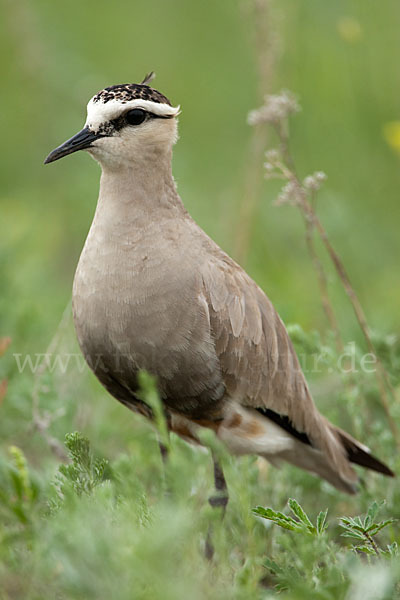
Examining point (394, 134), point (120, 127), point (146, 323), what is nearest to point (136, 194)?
point (120, 127)

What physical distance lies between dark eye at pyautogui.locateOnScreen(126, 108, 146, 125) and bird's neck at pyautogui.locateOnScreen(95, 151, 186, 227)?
132 millimetres

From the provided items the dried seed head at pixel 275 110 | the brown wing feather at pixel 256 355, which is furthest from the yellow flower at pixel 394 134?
the brown wing feather at pixel 256 355

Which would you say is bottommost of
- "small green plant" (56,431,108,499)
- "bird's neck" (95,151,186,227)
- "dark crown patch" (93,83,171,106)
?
"small green plant" (56,431,108,499)

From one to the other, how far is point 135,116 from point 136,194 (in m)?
0.29

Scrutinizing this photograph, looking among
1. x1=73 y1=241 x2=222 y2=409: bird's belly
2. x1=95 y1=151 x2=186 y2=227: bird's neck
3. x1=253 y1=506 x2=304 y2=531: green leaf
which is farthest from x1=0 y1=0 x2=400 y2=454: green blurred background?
x1=253 y1=506 x2=304 y2=531: green leaf

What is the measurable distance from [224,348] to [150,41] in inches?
236

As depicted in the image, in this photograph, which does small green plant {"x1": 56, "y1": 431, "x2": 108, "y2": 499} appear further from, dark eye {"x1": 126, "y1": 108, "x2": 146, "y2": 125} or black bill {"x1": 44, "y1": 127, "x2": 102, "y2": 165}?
dark eye {"x1": 126, "y1": 108, "x2": 146, "y2": 125}

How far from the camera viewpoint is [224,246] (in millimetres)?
5586

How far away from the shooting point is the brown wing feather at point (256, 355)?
9.95 feet

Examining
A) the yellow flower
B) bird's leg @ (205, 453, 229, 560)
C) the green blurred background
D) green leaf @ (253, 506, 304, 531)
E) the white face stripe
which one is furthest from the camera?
the green blurred background

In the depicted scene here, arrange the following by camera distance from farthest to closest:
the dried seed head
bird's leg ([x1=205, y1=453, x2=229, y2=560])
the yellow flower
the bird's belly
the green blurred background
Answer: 1. the green blurred background
2. the yellow flower
3. the dried seed head
4. bird's leg ([x1=205, y1=453, x2=229, y2=560])
5. the bird's belly

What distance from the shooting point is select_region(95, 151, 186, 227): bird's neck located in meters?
3.02

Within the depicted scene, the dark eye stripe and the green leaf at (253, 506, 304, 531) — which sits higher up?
the dark eye stripe

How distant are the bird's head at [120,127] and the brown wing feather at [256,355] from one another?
51 centimetres
